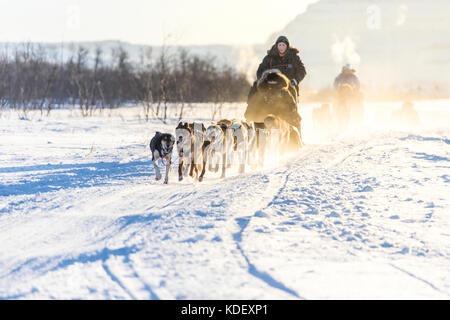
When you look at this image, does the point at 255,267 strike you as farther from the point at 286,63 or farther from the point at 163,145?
the point at 286,63

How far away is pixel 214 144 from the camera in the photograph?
5551mm

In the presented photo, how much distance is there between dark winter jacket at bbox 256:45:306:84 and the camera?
872cm

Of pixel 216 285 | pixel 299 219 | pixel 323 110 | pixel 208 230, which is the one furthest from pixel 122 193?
pixel 323 110

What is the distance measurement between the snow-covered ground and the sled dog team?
0.24 m

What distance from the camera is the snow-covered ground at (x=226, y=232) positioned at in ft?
8.30

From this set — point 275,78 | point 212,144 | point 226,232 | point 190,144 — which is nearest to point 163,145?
point 190,144

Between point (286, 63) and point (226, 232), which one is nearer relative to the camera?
point (226, 232)

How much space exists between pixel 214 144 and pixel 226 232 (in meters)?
2.30

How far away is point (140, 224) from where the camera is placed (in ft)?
11.7

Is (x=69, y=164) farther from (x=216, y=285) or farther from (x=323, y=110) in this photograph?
(x=323, y=110)

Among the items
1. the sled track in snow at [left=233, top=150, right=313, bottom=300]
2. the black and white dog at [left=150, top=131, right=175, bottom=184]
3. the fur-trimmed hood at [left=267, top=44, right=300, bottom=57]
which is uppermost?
the fur-trimmed hood at [left=267, top=44, right=300, bottom=57]

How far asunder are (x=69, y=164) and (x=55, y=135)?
431cm

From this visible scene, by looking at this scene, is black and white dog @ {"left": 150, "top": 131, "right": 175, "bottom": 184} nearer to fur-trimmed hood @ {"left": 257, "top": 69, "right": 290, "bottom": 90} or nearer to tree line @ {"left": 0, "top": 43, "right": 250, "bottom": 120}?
fur-trimmed hood @ {"left": 257, "top": 69, "right": 290, "bottom": 90}

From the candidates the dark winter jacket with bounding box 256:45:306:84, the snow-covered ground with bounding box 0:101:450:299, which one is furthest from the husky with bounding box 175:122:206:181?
the dark winter jacket with bounding box 256:45:306:84
